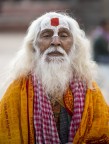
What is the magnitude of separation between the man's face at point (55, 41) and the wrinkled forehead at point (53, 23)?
0.03m

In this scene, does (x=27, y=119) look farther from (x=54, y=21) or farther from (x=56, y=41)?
(x=54, y=21)

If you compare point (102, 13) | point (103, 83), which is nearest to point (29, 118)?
point (103, 83)

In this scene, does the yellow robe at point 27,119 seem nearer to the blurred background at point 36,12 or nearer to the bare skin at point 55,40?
the bare skin at point 55,40

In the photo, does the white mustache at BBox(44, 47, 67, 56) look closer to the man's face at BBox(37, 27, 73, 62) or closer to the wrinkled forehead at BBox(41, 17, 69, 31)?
the man's face at BBox(37, 27, 73, 62)

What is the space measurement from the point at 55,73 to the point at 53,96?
0.68 ft

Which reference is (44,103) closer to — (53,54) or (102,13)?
(53,54)

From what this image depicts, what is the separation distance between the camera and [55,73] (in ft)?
18.2

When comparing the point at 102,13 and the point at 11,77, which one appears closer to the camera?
the point at 11,77

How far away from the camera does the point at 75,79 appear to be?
5582 millimetres

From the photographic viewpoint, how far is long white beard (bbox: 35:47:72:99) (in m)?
5.50

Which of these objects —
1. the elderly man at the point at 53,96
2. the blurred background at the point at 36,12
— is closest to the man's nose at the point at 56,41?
the elderly man at the point at 53,96

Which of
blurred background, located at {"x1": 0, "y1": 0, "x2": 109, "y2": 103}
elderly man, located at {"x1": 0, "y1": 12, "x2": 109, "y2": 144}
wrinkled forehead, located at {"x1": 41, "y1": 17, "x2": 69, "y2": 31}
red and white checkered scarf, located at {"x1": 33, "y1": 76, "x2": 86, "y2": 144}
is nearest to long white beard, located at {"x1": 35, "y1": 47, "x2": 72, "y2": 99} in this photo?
elderly man, located at {"x1": 0, "y1": 12, "x2": 109, "y2": 144}

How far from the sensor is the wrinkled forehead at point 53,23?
18.1ft

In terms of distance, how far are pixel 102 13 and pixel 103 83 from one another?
2172 centimetres
